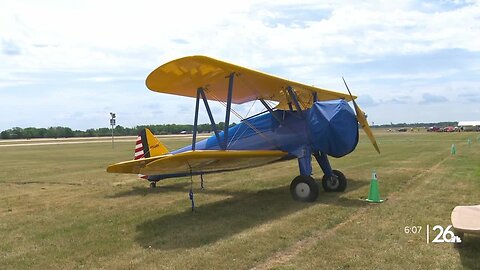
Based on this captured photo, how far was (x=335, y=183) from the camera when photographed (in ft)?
33.9

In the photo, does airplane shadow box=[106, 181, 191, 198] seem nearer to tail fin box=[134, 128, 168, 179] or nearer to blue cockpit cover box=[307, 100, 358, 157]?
tail fin box=[134, 128, 168, 179]

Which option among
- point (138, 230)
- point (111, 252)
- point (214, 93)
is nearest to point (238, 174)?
point (214, 93)

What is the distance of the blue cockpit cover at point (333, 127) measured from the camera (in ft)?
30.1

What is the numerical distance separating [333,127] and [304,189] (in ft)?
4.87

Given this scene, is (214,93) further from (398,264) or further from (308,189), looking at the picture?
(398,264)

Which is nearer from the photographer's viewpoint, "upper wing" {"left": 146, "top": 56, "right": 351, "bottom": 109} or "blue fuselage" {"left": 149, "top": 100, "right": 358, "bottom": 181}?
"upper wing" {"left": 146, "top": 56, "right": 351, "bottom": 109}

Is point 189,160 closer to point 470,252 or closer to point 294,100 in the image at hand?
point 294,100

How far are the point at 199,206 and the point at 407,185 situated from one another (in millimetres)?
5502

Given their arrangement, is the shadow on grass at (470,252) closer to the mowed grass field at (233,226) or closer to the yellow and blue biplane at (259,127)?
the mowed grass field at (233,226)

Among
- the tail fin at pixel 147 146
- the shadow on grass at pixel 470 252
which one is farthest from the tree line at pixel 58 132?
the shadow on grass at pixel 470 252

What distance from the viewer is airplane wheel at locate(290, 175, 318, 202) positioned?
29.0 feet

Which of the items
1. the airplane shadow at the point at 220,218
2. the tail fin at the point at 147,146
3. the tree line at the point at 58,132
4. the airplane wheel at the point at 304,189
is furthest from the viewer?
the tree line at the point at 58,132

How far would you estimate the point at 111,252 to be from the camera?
5.66 meters

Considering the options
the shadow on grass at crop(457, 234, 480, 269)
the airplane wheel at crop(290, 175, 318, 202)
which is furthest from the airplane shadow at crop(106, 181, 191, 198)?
the shadow on grass at crop(457, 234, 480, 269)
